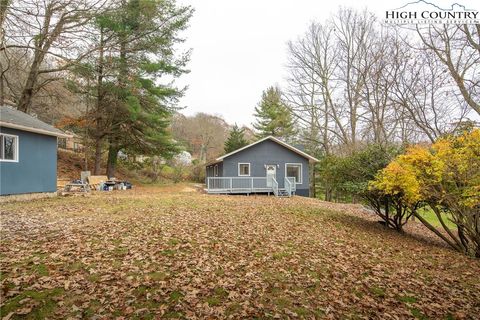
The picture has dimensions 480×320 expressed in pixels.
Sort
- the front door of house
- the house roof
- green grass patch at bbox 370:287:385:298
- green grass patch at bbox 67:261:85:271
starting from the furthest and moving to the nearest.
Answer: the front door of house
the house roof
green grass patch at bbox 370:287:385:298
green grass patch at bbox 67:261:85:271

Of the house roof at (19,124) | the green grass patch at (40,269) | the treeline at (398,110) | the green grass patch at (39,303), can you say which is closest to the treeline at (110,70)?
the house roof at (19,124)

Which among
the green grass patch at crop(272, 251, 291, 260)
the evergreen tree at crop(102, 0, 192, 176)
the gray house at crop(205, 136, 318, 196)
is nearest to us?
the green grass patch at crop(272, 251, 291, 260)

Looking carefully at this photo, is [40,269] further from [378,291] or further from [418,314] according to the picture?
[418,314]

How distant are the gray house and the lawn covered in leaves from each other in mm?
11002

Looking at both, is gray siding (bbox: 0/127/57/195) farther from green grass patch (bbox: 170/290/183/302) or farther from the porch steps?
the porch steps

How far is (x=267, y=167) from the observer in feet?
67.7

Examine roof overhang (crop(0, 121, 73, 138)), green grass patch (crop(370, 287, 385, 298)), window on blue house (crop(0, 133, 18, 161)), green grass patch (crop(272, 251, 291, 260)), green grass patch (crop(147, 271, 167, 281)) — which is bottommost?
green grass patch (crop(370, 287, 385, 298))

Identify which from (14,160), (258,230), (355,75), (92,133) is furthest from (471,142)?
(92,133)

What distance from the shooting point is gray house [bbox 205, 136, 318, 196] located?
62.5ft

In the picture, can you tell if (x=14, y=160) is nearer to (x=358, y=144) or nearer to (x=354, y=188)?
(x=354, y=188)

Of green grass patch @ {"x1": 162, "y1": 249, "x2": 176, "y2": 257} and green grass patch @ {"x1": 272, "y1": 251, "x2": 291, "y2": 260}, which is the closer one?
green grass patch @ {"x1": 162, "y1": 249, "x2": 176, "y2": 257}

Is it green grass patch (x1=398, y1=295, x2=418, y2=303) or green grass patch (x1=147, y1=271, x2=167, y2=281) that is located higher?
green grass patch (x1=147, y1=271, x2=167, y2=281)

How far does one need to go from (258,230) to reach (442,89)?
38.8 ft

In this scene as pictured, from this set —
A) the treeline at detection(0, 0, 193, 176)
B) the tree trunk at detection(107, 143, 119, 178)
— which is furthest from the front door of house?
the tree trunk at detection(107, 143, 119, 178)
